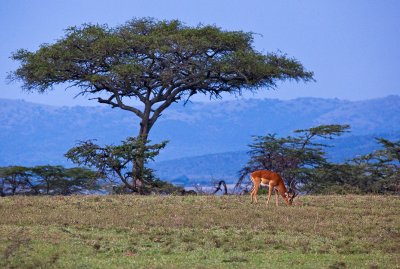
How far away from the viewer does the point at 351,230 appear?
21781 millimetres

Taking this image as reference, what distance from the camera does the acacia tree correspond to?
40.5 meters

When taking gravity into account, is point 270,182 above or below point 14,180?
below

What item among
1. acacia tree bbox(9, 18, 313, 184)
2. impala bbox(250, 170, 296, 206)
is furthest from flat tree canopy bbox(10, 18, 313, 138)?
impala bbox(250, 170, 296, 206)

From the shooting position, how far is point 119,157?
36.4m

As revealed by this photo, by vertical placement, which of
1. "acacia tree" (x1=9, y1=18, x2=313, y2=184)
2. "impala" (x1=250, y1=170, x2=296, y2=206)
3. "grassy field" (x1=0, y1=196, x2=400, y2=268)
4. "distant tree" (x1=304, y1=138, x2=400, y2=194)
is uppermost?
"acacia tree" (x1=9, y1=18, x2=313, y2=184)

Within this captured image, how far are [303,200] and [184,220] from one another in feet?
20.6

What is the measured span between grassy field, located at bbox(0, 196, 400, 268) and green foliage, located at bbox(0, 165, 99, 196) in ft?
59.7

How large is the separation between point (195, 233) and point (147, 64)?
70.7ft

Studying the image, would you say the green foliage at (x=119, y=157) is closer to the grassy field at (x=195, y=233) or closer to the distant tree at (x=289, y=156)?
the distant tree at (x=289, y=156)

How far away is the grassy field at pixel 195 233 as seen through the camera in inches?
680

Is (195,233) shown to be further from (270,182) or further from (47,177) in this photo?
(47,177)

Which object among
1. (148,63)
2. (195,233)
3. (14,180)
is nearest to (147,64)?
(148,63)

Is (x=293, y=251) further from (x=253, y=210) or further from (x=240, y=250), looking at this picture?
(x=253, y=210)

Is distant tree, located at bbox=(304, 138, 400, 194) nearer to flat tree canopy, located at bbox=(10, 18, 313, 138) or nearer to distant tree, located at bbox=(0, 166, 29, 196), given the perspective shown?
flat tree canopy, located at bbox=(10, 18, 313, 138)
